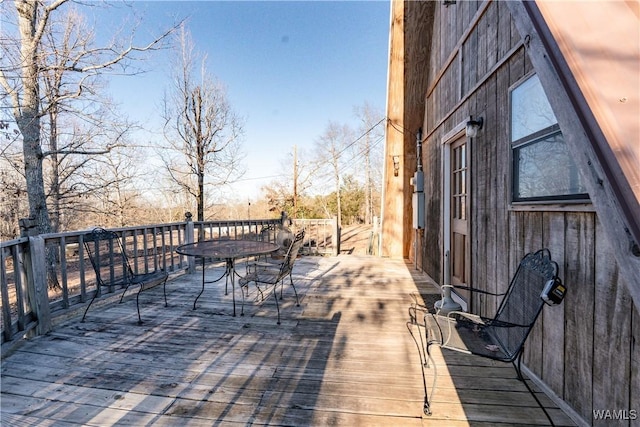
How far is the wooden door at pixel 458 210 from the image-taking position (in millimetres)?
3625

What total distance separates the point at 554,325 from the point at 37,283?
426 centimetres

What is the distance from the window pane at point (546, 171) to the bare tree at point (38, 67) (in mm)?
6209

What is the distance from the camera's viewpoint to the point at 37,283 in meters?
2.73

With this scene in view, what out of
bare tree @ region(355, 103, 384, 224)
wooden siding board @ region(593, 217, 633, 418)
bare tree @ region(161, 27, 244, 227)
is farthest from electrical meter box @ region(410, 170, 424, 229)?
bare tree @ region(355, 103, 384, 224)

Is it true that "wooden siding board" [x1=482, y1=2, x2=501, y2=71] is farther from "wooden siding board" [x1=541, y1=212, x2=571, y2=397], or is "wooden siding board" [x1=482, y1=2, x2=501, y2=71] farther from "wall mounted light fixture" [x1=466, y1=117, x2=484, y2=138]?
"wooden siding board" [x1=541, y1=212, x2=571, y2=397]

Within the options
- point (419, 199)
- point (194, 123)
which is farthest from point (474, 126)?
point (194, 123)

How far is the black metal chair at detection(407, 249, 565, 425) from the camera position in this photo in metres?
1.59

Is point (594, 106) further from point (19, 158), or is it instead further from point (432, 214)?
point (19, 158)

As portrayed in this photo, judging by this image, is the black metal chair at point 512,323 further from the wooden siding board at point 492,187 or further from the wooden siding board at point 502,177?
the wooden siding board at point 492,187

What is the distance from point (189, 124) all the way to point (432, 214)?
7473mm

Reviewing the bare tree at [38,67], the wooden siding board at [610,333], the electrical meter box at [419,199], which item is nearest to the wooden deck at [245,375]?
the wooden siding board at [610,333]

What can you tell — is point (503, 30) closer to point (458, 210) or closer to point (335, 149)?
point (458, 210)

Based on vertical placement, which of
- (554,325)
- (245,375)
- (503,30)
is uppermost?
(503,30)

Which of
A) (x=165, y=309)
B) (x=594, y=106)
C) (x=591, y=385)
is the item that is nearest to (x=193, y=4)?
(x=165, y=309)
